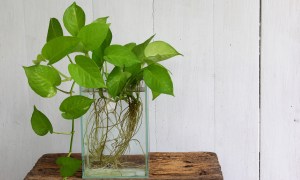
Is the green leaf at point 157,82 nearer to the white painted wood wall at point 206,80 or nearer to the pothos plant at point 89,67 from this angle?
the pothos plant at point 89,67

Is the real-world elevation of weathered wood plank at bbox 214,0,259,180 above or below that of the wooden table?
above

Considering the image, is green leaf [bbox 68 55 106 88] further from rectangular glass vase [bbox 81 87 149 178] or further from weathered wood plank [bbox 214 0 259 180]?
weathered wood plank [bbox 214 0 259 180]

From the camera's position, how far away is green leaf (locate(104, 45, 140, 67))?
885 mm

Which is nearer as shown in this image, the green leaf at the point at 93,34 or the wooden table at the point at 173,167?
the green leaf at the point at 93,34

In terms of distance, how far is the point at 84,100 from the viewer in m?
0.90

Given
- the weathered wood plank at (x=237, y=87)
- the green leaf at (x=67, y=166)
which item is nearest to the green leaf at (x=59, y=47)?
the green leaf at (x=67, y=166)

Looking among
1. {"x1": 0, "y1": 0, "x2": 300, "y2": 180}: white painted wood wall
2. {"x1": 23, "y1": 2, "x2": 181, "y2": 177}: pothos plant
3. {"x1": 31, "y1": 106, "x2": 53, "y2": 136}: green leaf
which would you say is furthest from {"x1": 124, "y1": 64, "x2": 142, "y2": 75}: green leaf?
{"x1": 0, "y1": 0, "x2": 300, "y2": 180}: white painted wood wall

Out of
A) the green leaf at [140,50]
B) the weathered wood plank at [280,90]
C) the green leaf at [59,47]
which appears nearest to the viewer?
the green leaf at [59,47]

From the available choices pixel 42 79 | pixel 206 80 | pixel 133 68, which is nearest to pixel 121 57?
pixel 133 68

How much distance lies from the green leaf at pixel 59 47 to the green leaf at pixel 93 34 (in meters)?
0.03

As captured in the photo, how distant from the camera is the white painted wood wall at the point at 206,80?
4.10 feet

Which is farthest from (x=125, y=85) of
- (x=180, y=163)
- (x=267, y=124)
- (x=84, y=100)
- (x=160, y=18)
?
(x=267, y=124)

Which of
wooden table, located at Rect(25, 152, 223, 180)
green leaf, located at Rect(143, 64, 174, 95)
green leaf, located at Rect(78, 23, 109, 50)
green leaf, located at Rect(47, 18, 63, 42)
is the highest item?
green leaf, located at Rect(47, 18, 63, 42)

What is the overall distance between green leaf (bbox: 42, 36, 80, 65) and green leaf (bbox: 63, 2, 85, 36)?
0.24 feet
